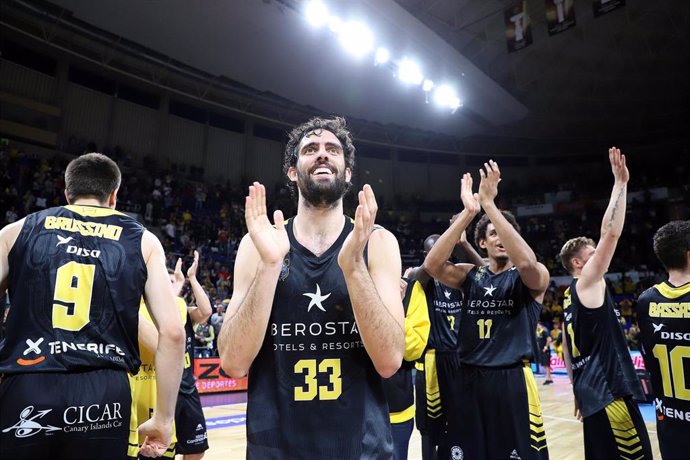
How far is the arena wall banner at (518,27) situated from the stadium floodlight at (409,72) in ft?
13.9

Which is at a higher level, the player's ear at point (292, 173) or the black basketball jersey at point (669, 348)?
the player's ear at point (292, 173)

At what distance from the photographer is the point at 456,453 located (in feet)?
12.8

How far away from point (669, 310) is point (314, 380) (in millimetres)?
2755

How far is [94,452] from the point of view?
8.14 feet

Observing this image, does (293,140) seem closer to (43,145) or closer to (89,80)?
(43,145)

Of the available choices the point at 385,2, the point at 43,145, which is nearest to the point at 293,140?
the point at 385,2

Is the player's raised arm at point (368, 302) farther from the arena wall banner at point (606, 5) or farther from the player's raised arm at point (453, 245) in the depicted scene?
the arena wall banner at point (606, 5)

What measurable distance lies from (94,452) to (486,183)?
2947 mm

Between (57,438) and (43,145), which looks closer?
(57,438)

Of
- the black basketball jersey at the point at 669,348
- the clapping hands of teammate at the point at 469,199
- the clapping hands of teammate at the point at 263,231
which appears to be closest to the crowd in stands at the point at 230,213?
the clapping hands of teammate at the point at 469,199

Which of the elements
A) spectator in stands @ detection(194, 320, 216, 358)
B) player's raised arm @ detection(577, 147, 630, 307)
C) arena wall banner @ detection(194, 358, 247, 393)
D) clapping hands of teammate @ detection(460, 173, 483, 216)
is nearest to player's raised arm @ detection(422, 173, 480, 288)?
clapping hands of teammate @ detection(460, 173, 483, 216)

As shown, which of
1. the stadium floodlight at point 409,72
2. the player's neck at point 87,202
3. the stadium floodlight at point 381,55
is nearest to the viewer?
the player's neck at point 87,202

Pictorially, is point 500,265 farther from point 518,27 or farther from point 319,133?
point 518,27

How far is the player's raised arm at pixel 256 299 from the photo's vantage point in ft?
7.04
